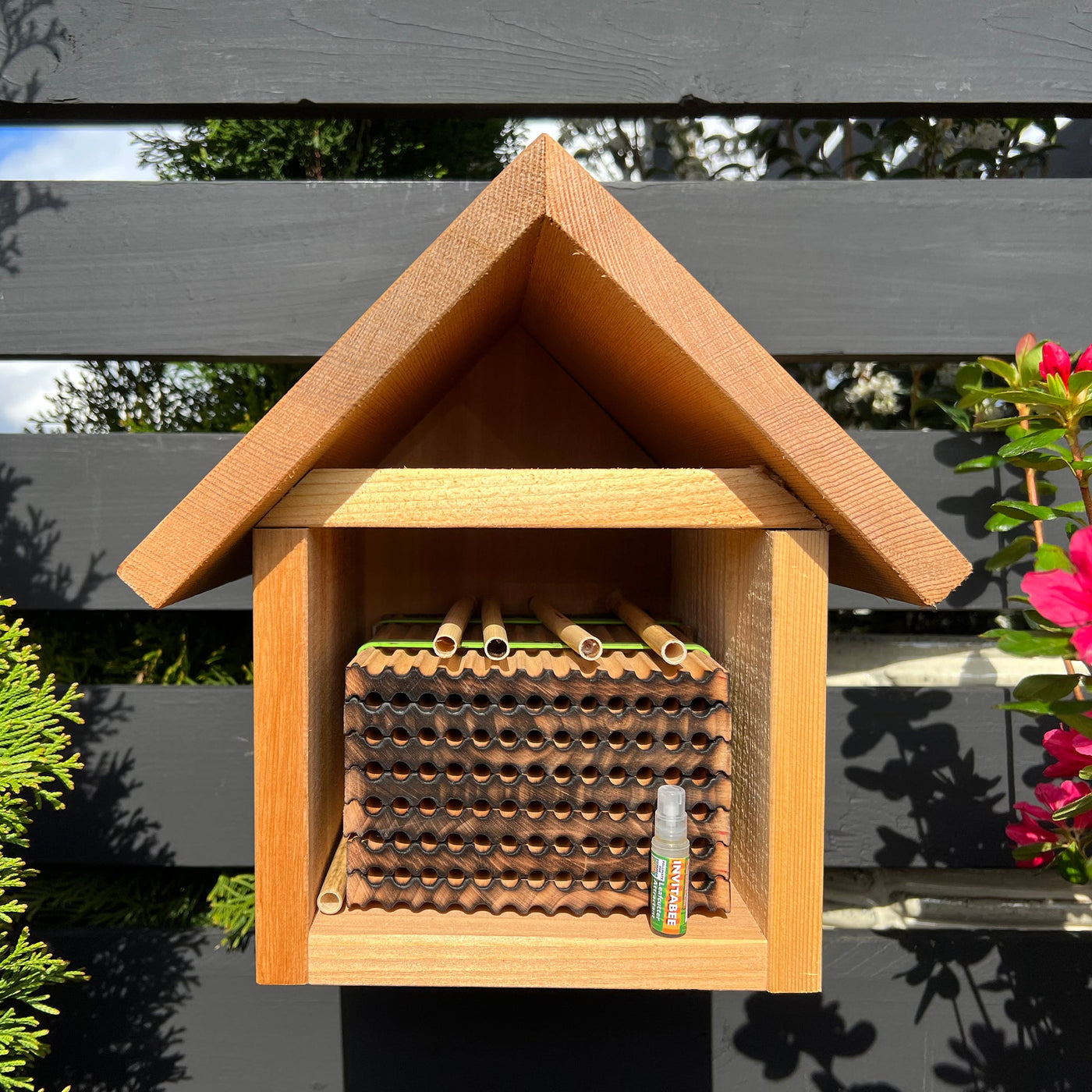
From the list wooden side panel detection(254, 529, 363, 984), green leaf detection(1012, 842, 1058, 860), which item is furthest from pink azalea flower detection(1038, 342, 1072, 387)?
wooden side panel detection(254, 529, 363, 984)

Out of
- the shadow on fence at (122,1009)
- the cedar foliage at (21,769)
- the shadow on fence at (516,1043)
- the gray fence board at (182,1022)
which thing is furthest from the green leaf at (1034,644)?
the shadow on fence at (122,1009)

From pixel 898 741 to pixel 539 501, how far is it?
75 centimetres

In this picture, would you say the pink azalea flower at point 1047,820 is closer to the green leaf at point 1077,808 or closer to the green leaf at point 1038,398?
the green leaf at point 1077,808

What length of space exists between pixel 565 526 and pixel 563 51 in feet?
2.60

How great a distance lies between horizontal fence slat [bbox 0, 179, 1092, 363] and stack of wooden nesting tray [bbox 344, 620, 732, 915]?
611mm

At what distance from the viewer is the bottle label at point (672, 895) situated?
58 centimetres

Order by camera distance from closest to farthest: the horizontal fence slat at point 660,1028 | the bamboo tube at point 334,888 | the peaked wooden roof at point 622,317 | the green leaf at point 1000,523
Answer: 1. the peaked wooden roof at point 622,317
2. the bamboo tube at point 334,888
3. the green leaf at point 1000,523
4. the horizontal fence slat at point 660,1028

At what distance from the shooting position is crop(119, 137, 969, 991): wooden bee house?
51 cm

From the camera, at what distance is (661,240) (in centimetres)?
100

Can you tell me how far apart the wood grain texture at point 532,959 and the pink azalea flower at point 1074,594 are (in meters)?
0.35

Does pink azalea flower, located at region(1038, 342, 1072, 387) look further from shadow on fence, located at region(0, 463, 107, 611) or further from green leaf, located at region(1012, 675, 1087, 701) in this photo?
shadow on fence, located at region(0, 463, 107, 611)

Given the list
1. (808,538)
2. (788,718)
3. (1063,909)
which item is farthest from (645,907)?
(1063,909)

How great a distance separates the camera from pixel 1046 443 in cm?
66

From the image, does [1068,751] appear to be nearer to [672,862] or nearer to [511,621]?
[672,862]
